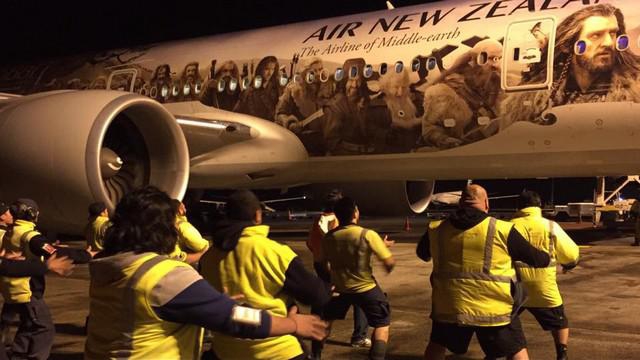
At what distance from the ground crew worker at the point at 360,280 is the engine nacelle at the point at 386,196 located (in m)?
7.83

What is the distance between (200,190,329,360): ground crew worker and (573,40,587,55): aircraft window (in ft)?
25.5

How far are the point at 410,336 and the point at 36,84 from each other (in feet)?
41.0

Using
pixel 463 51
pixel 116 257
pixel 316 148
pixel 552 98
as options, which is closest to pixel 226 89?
pixel 316 148

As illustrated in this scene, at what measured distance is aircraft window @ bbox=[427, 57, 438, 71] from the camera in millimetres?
10641

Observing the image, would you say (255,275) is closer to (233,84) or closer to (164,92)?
(233,84)

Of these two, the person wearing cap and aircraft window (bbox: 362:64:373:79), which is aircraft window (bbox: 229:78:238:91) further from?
aircraft window (bbox: 362:64:373:79)

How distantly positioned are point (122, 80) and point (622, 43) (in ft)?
31.4

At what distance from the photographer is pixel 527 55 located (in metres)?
9.85

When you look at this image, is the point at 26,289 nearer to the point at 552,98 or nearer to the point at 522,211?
the point at 522,211

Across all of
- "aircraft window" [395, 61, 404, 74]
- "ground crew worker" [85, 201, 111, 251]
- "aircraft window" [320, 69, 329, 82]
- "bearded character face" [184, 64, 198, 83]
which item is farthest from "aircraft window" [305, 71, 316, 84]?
"ground crew worker" [85, 201, 111, 251]

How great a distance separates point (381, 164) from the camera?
11242 millimetres

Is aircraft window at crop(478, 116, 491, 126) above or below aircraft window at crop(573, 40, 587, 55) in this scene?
below

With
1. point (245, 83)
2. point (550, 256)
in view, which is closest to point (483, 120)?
point (245, 83)

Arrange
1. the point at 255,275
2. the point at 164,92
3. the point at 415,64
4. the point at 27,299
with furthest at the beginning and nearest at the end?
1. the point at 164,92
2. the point at 415,64
3. the point at 27,299
4. the point at 255,275
